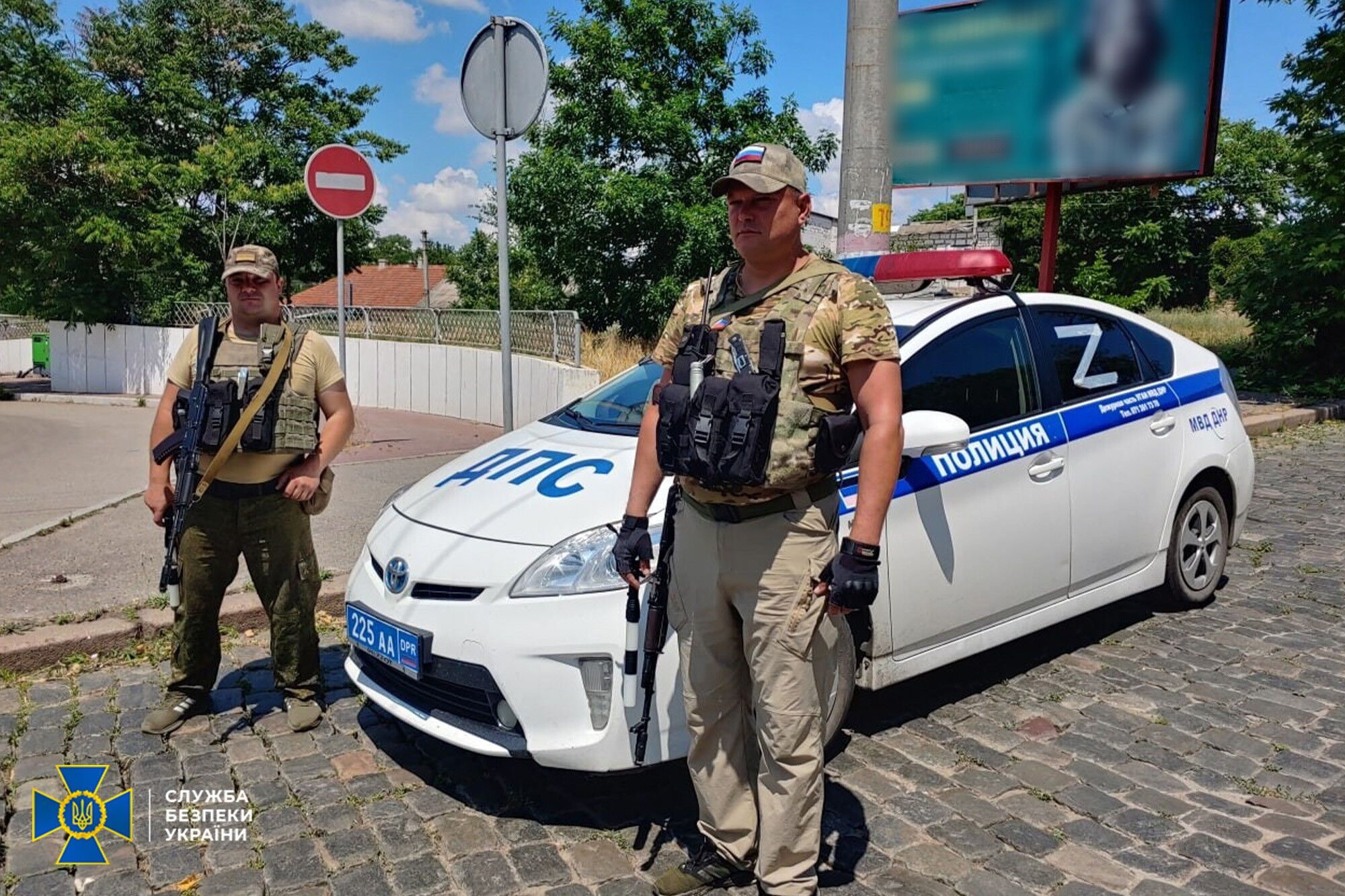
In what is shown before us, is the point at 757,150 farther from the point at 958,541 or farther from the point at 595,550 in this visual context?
the point at 958,541

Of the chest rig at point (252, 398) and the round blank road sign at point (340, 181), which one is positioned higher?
the round blank road sign at point (340, 181)

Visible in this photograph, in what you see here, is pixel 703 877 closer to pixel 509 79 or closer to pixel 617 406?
pixel 617 406

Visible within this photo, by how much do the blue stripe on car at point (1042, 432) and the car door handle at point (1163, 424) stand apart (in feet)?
0.15

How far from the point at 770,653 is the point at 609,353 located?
383 inches

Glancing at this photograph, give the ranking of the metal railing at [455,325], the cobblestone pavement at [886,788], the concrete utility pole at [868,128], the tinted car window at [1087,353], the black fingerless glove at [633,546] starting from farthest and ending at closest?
the metal railing at [455,325], the concrete utility pole at [868,128], the tinted car window at [1087,353], the cobblestone pavement at [886,788], the black fingerless glove at [633,546]

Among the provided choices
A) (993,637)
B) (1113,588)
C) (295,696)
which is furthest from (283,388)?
(1113,588)

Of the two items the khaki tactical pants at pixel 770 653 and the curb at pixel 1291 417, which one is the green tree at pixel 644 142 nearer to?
the curb at pixel 1291 417

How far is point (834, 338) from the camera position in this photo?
250cm

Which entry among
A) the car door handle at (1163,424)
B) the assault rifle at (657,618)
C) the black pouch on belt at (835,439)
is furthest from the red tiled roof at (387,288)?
the black pouch on belt at (835,439)

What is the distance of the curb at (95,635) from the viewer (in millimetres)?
4406

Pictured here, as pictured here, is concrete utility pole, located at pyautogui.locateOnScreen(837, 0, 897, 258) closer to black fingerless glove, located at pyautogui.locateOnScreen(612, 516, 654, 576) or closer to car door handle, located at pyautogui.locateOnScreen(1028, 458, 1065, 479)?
car door handle, located at pyautogui.locateOnScreen(1028, 458, 1065, 479)

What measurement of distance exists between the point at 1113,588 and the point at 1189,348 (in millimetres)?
1412

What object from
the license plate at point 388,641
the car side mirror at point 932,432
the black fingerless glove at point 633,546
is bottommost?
the license plate at point 388,641

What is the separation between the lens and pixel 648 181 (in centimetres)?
1536
